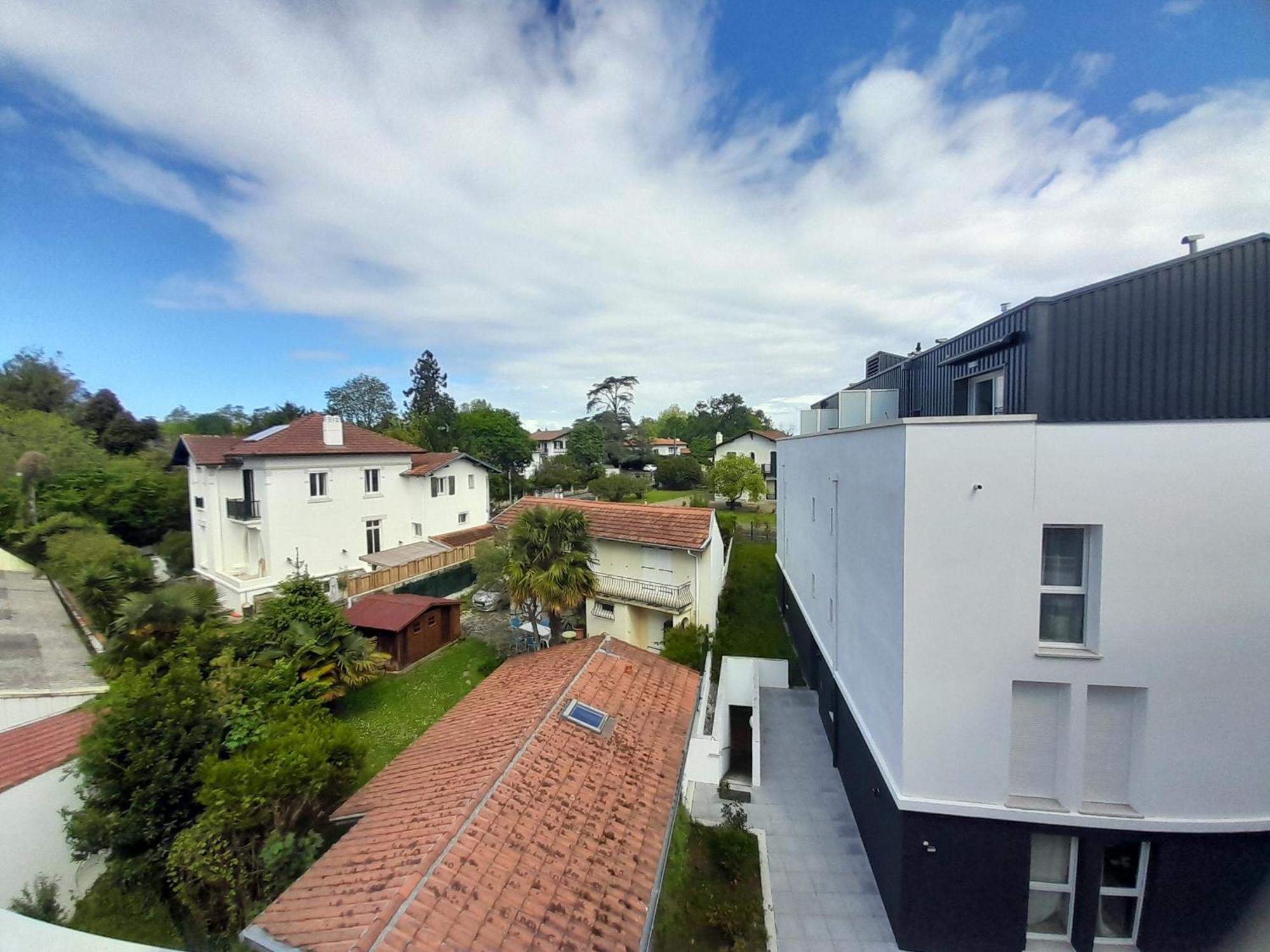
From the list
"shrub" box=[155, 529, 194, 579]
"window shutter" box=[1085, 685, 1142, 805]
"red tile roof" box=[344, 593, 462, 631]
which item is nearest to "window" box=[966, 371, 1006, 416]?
"window shutter" box=[1085, 685, 1142, 805]

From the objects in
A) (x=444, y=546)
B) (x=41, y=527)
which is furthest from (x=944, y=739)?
(x=41, y=527)

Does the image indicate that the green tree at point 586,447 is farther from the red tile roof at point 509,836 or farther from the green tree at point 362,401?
the red tile roof at point 509,836

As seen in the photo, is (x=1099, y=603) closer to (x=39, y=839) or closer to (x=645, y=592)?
(x=645, y=592)

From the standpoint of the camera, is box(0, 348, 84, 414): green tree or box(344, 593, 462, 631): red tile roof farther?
box(0, 348, 84, 414): green tree

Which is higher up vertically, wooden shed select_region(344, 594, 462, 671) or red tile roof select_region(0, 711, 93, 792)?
red tile roof select_region(0, 711, 93, 792)

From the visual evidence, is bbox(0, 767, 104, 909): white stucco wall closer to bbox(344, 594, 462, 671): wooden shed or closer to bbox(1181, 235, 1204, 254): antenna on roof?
bbox(344, 594, 462, 671): wooden shed

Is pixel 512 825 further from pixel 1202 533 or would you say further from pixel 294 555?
pixel 294 555

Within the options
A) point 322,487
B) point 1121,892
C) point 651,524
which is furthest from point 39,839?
point 322,487
